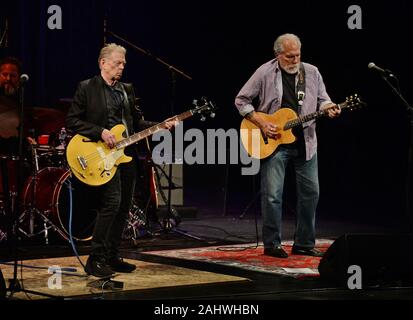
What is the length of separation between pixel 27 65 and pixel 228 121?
11.8 feet

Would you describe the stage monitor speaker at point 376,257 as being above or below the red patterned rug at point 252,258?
above

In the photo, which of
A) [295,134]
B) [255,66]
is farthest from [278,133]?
[255,66]

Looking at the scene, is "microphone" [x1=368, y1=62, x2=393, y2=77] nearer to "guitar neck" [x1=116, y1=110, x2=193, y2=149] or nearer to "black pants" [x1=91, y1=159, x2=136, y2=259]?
"guitar neck" [x1=116, y1=110, x2=193, y2=149]

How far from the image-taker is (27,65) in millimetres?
10469

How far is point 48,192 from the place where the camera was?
854cm

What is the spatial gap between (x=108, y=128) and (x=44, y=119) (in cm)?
248

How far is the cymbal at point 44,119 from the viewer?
28.5 feet

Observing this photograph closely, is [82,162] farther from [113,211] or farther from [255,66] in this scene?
[255,66]

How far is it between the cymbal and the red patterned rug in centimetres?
182

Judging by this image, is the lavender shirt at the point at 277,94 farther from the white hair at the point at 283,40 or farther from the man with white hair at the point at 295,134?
the white hair at the point at 283,40

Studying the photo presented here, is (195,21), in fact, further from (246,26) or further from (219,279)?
(219,279)

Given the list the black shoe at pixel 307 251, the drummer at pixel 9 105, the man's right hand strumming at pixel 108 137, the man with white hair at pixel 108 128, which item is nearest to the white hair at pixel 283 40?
the man with white hair at pixel 108 128

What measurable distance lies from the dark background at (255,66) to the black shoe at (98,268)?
4553mm

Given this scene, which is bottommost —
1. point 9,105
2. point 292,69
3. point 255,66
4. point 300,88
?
point 9,105
